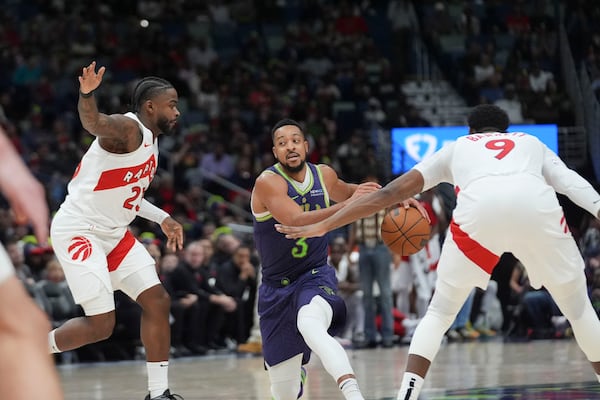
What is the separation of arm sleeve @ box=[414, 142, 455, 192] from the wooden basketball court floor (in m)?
2.14

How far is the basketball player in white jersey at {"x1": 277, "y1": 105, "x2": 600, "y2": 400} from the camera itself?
555 cm

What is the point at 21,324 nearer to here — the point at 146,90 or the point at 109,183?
the point at 109,183

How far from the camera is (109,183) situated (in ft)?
22.3

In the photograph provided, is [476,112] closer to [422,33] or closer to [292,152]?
[292,152]

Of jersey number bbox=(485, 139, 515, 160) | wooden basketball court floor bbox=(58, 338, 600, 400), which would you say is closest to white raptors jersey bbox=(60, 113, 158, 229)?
wooden basketball court floor bbox=(58, 338, 600, 400)

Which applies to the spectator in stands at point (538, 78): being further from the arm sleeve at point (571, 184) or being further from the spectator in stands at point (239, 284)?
the arm sleeve at point (571, 184)

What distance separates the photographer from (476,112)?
6.13 m

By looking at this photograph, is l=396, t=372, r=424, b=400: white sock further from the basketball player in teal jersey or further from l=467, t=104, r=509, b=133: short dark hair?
l=467, t=104, r=509, b=133: short dark hair

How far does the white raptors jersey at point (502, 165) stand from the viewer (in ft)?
18.6

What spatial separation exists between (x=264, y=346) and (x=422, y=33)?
52.4 ft

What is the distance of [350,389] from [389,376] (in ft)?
12.2

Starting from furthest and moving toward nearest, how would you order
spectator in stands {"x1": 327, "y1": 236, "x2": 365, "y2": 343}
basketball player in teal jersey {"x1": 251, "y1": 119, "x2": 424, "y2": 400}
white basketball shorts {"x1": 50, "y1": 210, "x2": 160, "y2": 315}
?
spectator in stands {"x1": 327, "y1": 236, "x2": 365, "y2": 343}
white basketball shorts {"x1": 50, "y1": 210, "x2": 160, "y2": 315}
basketball player in teal jersey {"x1": 251, "y1": 119, "x2": 424, "y2": 400}

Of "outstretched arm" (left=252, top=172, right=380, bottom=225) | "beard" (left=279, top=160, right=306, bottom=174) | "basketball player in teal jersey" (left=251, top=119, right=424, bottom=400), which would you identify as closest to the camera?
"outstretched arm" (left=252, top=172, right=380, bottom=225)

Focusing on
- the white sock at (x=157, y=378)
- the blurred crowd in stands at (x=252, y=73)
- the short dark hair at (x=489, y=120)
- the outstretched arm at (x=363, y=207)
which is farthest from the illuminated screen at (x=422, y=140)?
the outstretched arm at (x=363, y=207)
